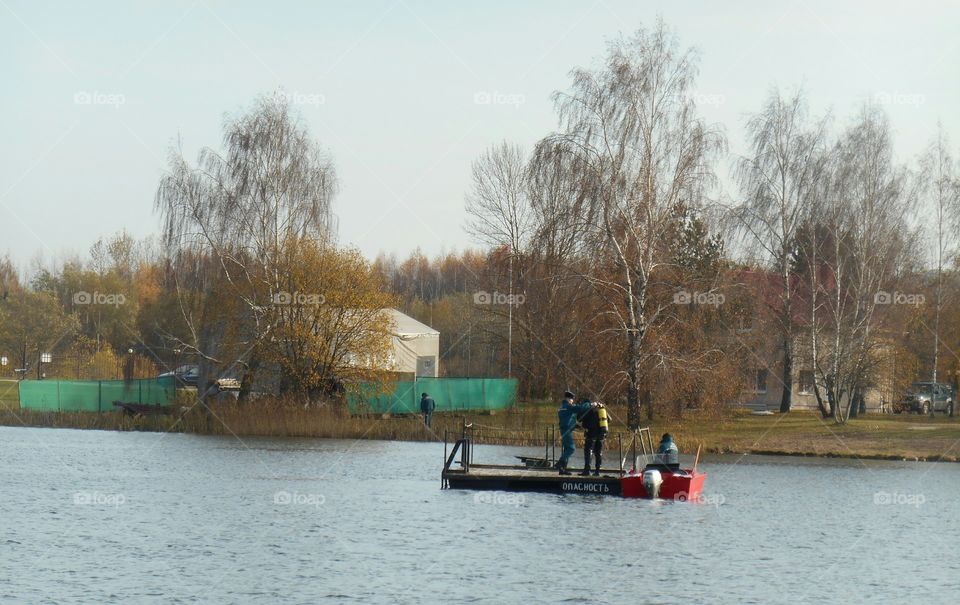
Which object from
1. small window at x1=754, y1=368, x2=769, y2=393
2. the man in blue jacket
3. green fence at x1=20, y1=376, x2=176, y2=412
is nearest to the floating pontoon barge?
the man in blue jacket

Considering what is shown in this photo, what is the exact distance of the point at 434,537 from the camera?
26.4 metres

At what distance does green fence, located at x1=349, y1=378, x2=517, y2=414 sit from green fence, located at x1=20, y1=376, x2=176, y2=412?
32.2 ft

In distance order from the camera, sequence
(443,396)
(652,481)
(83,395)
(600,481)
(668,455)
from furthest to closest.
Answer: (443,396)
(83,395)
(668,455)
(600,481)
(652,481)

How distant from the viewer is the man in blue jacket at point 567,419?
32.4 meters

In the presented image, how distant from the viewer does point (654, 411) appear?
52156mm

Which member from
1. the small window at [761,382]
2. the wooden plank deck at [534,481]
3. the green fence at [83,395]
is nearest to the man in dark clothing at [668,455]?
the wooden plank deck at [534,481]

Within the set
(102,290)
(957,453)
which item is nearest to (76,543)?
(957,453)

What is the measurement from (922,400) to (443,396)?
28157 mm

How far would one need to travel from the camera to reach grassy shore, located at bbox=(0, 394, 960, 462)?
48.6 m

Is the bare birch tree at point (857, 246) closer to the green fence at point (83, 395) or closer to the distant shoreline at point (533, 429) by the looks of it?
the distant shoreline at point (533, 429)

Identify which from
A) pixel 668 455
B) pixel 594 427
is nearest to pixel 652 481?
pixel 668 455

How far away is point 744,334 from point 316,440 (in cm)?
2061

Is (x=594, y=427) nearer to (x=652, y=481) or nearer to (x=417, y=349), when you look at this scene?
(x=652, y=481)

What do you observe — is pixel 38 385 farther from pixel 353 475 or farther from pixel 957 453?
pixel 957 453
